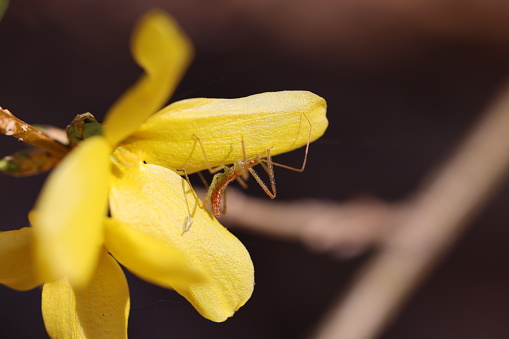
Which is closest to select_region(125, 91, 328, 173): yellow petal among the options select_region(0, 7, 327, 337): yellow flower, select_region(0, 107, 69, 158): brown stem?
select_region(0, 7, 327, 337): yellow flower

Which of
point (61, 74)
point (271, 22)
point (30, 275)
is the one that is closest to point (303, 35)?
point (271, 22)

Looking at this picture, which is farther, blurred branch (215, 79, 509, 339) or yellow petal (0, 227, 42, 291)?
blurred branch (215, 79, 509, 339)

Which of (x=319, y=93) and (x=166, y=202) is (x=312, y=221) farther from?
(x=319, y=93)

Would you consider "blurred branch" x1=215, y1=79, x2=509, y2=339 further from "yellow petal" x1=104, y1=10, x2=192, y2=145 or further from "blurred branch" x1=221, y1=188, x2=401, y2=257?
"yellow petal" x1=104, y1=10, x2=192, y2=145

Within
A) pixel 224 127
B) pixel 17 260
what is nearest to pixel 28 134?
pixel 17 260

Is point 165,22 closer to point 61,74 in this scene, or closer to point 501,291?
point 61,74
